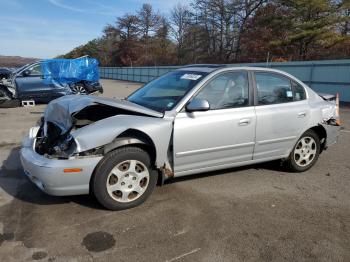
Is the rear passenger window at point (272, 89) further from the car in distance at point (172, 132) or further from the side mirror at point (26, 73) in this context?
the side mirror at point (26, 73)

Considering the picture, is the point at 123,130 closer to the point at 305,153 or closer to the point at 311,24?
Answer: the point at 305,153

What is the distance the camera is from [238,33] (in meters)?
41.9

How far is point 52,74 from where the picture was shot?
545 inches

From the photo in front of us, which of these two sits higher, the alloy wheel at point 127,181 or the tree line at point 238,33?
the tree line at point 238,33

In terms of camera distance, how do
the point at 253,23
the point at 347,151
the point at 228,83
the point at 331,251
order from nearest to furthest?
1. the point at 331,251
2. the point at 228,83
3. the point at 347,151
4. the point at 253,23

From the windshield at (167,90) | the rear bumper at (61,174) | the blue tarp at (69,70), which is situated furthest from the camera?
the blue tarp at (69,70)

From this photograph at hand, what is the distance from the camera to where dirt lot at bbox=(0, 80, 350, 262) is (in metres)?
3.10

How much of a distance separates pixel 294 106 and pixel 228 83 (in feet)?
3.81

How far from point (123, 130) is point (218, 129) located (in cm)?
124

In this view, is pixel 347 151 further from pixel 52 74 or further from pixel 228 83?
pixel 52 74

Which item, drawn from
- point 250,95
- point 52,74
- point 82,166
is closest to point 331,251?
point 250,95

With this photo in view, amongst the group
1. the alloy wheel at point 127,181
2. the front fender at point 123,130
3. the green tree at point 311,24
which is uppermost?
the green tree at point 311,24

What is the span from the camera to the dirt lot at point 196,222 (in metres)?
3.10

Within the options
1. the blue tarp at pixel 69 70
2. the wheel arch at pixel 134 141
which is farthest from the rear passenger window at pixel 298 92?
the blue tarp at pixel 69 70
